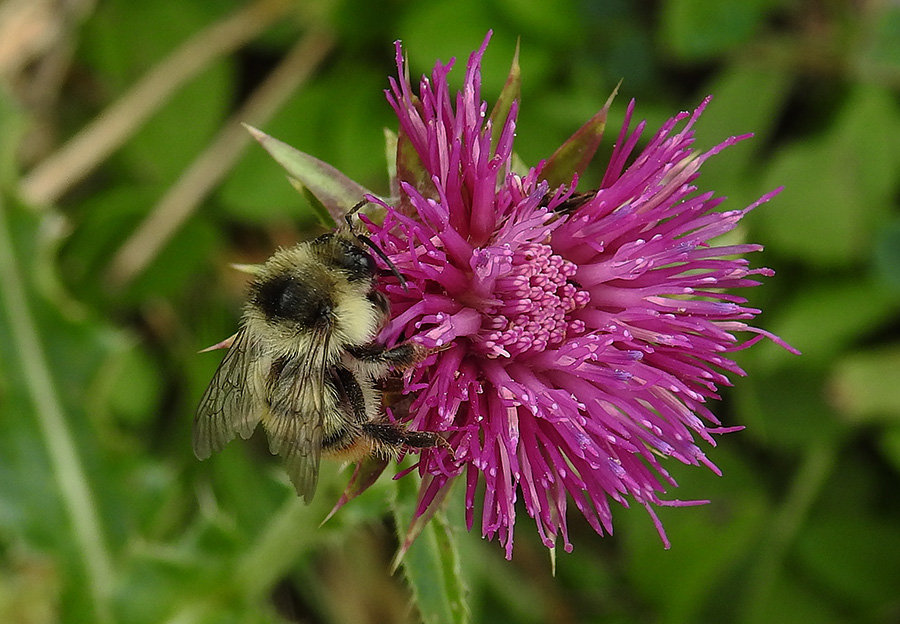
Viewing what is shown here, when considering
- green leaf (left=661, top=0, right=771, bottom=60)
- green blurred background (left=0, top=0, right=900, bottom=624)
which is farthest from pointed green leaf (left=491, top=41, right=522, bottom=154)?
green leaf (left=661, top=0, right=771, bottom=60)

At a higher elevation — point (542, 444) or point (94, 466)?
point (542, 444)

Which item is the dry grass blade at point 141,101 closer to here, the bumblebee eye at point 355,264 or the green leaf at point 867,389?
the bumblebee eye at point 355,264

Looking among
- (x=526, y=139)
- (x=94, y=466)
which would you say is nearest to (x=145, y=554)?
(x=94, y=466)

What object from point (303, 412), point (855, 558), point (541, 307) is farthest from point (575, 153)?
point (855, 558)

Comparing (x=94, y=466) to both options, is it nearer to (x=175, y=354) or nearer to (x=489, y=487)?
(x=175, y=354)

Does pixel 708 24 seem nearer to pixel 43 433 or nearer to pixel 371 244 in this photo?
pixel 371 244

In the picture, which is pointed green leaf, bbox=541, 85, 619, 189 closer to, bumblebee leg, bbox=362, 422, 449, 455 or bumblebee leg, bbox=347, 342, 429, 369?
bumblebee leg, bbox=347, 342, 429, 369

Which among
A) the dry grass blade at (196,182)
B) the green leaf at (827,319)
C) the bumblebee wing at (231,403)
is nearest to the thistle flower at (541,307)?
the bumblebee wing at (231,403)
